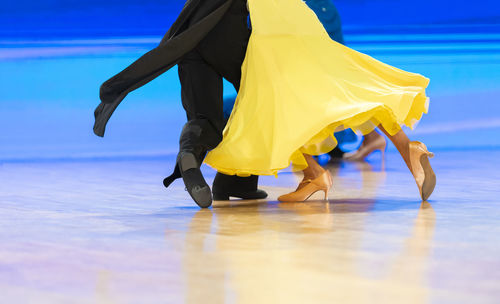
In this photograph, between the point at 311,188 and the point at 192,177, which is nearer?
the point at 192,177

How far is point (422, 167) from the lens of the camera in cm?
274

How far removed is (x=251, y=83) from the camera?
2.70m

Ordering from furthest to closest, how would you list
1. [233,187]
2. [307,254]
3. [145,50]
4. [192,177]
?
[145,50]
[233,187]
[192,177]
[307,254]

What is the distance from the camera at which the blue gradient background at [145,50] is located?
667cm

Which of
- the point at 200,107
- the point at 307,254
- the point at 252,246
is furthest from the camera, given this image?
the point at 200,107

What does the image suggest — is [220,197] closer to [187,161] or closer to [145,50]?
[187,161]

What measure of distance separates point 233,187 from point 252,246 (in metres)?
1.03

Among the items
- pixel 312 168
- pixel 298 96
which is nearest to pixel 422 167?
pixel 312 168

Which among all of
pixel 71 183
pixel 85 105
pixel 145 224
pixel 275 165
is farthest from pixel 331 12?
pixel 85 105

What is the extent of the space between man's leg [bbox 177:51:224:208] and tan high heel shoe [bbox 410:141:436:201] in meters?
0.68

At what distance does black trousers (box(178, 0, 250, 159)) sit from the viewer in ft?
8.95

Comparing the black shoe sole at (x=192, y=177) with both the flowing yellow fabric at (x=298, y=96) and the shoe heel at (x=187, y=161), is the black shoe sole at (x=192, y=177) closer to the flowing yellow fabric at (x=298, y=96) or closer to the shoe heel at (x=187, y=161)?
the shoe heel at (x=187, y=161)

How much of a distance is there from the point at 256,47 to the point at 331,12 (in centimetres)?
195

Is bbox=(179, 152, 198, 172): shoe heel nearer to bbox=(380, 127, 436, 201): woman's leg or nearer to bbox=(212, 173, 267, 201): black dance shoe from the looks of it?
bbox=(212, 173, 267, 201): black dance shoe
